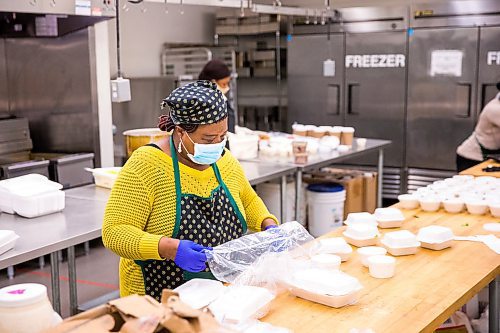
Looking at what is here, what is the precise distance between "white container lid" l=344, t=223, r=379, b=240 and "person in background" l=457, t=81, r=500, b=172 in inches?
113

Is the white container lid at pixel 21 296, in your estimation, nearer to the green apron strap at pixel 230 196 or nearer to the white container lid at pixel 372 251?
the green apron strap at pixel 230 196

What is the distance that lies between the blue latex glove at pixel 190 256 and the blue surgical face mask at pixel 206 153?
0.33m

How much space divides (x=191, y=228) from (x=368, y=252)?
0.74m

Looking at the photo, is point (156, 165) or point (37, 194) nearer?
point (156, 165)

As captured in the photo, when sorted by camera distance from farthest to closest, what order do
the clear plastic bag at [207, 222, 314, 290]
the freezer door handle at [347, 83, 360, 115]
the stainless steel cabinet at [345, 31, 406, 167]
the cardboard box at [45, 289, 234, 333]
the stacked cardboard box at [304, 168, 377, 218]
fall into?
the freezer door handle at [347, 83, 360, 115]
the stainless steel cabinet at [345, 31, 406, 167]
the stacked cardboard box at [304, 168, 377, 218]
the clear plastic bag at [207, 222, 314, 290]
the cardboard box at [45, 289, 234, 333]

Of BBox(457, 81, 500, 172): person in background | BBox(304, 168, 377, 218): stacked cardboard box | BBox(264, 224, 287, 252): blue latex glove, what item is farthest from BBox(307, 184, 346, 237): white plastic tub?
BBox(264, 224, 287, 252): blue latex glove

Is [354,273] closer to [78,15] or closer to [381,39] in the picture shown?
[78,15]

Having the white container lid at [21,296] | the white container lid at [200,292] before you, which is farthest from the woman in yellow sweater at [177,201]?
the white container lid at [21,296]

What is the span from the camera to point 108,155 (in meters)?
5.62

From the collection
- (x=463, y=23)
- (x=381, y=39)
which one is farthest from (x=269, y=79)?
(x=463, y=23)

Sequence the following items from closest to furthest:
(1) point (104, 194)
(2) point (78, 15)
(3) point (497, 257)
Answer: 1. (3) point (497, 257)
2. (1) point (104, 194)
3. (2) point (78, 15)

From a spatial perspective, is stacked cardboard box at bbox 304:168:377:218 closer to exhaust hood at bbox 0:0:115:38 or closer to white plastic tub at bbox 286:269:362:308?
exhaust hood at bbox 0:0:115:38

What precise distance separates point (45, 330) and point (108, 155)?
421 centimetres

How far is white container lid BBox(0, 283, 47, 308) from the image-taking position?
1523mm
